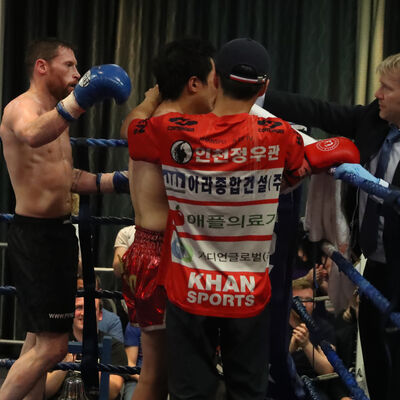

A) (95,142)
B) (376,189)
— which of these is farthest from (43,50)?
(376,189)

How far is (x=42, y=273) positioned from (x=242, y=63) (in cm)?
96

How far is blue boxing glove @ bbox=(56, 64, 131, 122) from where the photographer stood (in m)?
1.95

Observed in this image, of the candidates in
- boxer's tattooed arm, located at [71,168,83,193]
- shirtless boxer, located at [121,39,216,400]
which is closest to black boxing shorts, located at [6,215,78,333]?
boxer's tattooed arm, located at [71,168,83,193]

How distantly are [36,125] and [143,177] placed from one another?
413mm

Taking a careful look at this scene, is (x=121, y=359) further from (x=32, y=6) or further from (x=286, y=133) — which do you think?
(x=32, y=6)

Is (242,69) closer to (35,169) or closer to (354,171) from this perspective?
Result: (354,171)

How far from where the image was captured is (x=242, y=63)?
1.63m

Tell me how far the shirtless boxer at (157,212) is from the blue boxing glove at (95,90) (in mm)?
121

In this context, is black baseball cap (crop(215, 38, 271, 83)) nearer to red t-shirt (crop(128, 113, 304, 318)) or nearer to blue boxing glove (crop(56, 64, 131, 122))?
red t-shirt (crop(128, 113, 304, 318))

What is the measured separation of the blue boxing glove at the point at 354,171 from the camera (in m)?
1.63

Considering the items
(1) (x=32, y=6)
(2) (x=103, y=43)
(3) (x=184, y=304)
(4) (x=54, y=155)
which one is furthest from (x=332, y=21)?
(3) (x=184, y=304)

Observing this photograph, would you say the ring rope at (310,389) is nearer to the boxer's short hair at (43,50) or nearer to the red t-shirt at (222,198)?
the red t-shirt at (222,198)

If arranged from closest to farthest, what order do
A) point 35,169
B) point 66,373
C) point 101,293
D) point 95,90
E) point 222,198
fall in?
point 222,198 < point 95,90 < point 35,169 < point 101,293 < point 66,373

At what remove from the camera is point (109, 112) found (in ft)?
15.3
